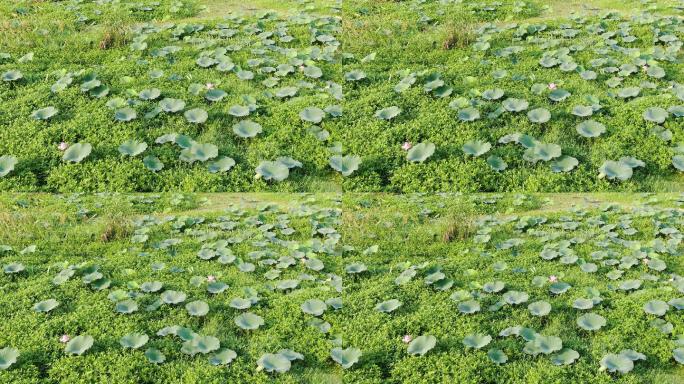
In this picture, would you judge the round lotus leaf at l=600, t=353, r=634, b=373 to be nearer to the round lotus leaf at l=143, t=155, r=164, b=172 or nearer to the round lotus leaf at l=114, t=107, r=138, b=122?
the round lotus leaf at l=143, t=155, r=164, b=172

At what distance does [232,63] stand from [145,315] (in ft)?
19.9

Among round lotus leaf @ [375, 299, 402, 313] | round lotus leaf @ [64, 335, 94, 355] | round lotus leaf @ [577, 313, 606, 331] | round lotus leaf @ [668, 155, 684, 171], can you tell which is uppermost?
round lotus leaf @ [64, 335, 94, 355]

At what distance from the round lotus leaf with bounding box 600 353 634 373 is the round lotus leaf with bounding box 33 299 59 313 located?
15.9 feet

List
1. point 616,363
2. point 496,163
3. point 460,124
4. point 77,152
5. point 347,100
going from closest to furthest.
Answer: point 616,363
point 496,163
point 77,152
point 460,124
point 347,100

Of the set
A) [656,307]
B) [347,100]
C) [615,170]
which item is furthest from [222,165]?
[656,307]

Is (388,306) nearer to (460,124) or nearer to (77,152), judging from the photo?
(460,124)

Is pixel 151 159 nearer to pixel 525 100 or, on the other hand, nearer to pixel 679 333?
pixel 525 100

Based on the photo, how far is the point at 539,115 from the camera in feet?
41.3

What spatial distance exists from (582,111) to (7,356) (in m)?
7.91

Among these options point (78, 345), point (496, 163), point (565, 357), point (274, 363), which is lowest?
point (496, 163)

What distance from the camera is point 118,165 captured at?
11938 millimetres

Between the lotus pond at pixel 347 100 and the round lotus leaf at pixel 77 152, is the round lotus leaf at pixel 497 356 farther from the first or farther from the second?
the round lotus leaf at pixel 77 152

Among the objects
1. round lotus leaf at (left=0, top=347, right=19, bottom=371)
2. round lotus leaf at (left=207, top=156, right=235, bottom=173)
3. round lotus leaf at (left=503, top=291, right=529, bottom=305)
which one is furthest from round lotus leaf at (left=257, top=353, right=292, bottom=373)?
round lotus leaf at (left=207, top=156, right=235, bottom=173)

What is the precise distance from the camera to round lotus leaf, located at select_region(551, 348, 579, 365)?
8.01m
